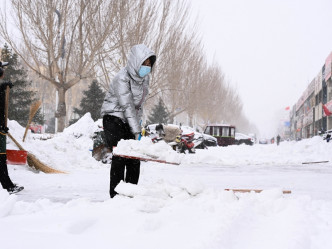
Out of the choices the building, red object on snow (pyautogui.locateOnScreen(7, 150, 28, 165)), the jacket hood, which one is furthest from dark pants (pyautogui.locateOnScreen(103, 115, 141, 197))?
the building

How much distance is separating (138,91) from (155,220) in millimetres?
1793

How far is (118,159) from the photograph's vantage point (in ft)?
13.0

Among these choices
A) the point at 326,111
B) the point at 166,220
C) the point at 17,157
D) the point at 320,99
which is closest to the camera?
the point at 166,220

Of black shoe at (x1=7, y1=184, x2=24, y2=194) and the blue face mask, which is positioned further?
black shoe at (x1=7, y1=184, x2=24, y2=194)

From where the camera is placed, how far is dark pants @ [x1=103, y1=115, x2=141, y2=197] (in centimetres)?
398

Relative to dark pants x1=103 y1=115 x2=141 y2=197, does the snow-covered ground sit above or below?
below

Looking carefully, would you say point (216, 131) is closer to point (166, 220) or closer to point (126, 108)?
point (126, 108)

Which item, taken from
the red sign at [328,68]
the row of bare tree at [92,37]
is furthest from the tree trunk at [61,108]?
the red sign at [328,68]

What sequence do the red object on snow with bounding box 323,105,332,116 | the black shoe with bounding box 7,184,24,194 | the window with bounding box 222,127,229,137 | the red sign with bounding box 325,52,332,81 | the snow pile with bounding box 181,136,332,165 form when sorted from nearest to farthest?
the black shoe with bounding box 7,184,24,194, the snow pile with bounding box 181,136,332,165, the window with bounding box 222,127,229,137, the red object on snow with bounding box 323,105,332,116, the red sign with bounding box 325,52,332,81

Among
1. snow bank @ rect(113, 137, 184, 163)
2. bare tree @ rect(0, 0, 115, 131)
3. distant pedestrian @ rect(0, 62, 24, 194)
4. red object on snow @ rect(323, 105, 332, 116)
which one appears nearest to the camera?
snow bank @ rect(113, 137, 184, 163)

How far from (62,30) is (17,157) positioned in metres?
12.5

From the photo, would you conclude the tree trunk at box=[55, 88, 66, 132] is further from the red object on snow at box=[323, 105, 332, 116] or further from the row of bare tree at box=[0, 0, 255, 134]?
the red object on snow at box=[323, 105, 332, 116]

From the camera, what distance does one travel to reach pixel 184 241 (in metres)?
2.25

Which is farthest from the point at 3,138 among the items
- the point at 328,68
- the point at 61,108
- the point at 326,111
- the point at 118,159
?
the point at 328,68
